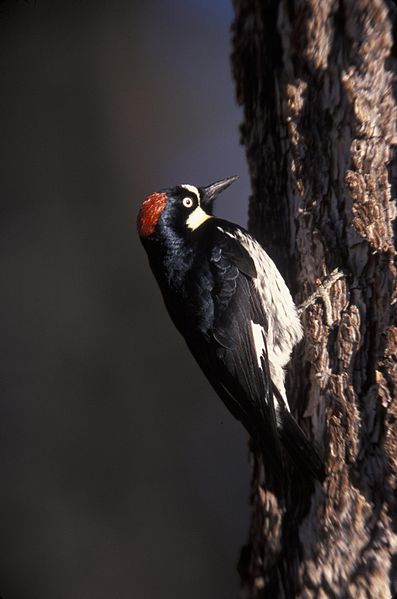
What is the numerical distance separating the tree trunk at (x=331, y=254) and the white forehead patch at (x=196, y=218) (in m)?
0.19

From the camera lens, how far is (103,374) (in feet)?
5.84

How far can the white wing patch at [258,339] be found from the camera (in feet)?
5.38

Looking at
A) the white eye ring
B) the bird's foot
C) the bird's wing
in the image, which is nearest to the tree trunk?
the bird's foot

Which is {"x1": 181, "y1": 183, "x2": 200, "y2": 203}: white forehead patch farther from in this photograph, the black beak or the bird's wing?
the bird's wing

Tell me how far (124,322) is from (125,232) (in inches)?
12.1

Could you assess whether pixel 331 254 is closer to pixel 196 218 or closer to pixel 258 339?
pixel 258 339

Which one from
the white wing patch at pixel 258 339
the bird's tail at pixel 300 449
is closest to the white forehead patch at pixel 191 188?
the white wing patch at pixel 258 339

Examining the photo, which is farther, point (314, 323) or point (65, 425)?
point (65, 425)

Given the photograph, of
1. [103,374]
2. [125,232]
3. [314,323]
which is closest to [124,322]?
[103,374]

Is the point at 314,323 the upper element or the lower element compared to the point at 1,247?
lower

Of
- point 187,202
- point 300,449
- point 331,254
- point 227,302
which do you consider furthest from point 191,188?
point 300,449

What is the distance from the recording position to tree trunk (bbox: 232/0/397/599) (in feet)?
4.47

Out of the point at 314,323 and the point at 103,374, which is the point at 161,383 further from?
the point at 314,323

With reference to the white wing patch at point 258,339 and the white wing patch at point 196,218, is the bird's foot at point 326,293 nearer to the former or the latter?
the white wing patch at point 258,339
